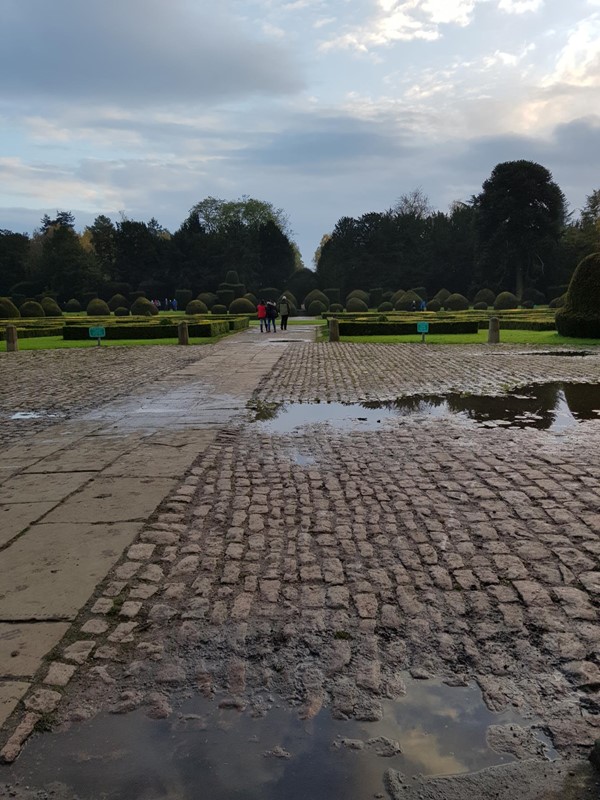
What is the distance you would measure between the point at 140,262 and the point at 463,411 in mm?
64447

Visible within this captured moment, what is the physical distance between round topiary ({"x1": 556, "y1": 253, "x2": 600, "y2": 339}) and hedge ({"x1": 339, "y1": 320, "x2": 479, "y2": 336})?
3929mm

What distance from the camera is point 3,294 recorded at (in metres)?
67.3

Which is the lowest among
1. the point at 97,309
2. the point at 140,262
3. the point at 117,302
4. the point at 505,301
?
the point at 97,309

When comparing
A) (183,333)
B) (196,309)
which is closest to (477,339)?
(183,333)

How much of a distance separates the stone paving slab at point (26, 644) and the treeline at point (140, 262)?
64842mm

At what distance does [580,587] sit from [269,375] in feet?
31.7

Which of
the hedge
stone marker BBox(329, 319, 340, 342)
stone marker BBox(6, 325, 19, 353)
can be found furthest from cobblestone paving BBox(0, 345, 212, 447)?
the hedge

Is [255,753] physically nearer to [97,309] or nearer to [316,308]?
[316,308]

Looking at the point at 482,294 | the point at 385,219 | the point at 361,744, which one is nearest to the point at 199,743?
the point at 361,744

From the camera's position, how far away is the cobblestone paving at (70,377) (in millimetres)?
8923

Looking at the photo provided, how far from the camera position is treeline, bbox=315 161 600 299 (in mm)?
56750

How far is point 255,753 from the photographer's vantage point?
6.92 feet

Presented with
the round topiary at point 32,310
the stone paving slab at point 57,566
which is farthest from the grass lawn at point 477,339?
the round topiary at point 32,310

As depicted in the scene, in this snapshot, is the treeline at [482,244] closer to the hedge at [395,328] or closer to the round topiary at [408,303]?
the round topiary at [408,303]
